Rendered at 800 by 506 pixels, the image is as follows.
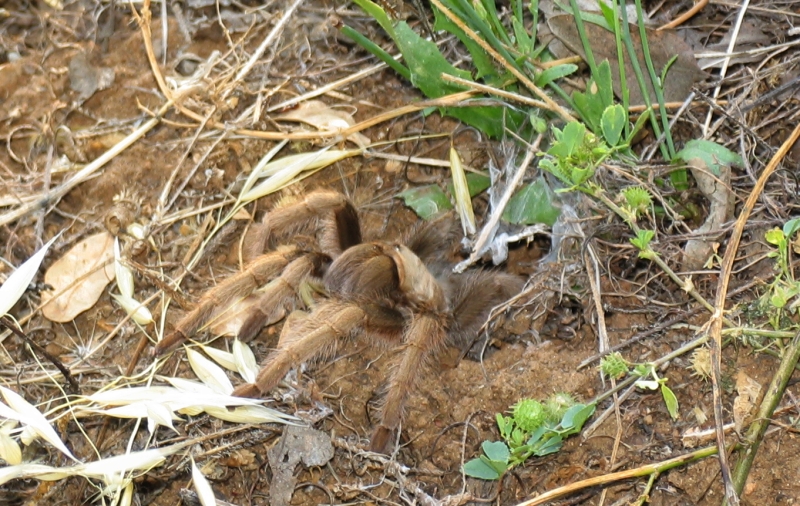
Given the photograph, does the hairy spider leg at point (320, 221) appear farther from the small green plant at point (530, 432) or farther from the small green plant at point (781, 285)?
the small green plant at point (781, 285)

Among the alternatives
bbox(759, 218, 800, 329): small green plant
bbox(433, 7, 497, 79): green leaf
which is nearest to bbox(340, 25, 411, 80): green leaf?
bbox(433, 7, 497, 79): green leaf

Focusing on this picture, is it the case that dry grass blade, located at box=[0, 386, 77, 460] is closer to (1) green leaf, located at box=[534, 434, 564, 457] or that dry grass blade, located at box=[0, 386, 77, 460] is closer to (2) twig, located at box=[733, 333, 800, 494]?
(1) green leaf, located at box=[534, 434, 564, 457]

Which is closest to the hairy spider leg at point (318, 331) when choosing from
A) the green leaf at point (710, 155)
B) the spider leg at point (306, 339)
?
the spider leg at point (306, 339)

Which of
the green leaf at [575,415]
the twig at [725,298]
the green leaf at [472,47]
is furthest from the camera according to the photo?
the green leaf at [472,47]

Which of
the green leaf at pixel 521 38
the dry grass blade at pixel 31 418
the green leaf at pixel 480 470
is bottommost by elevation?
the green leaf at pixel 480 470

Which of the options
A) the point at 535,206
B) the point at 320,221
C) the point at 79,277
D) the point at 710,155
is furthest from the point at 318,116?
the point at 710,155
